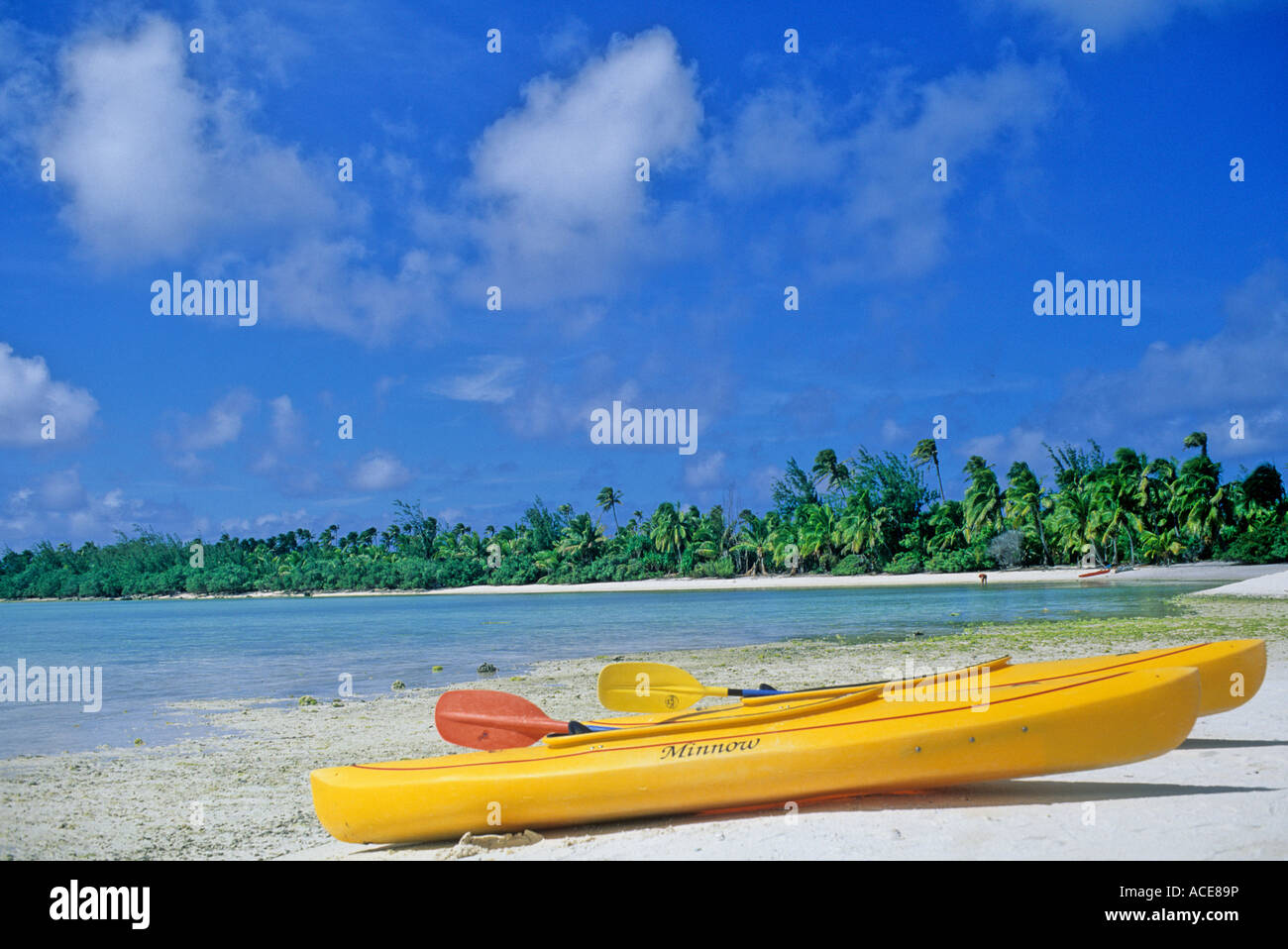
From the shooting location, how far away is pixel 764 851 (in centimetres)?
456

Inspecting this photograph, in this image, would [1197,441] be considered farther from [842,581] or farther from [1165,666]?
[1165,666]

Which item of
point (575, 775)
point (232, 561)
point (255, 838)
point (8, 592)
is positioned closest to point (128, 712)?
point (255, 838)

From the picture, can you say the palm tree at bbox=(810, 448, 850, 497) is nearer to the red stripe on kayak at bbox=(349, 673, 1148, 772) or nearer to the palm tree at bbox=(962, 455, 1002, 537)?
the palm tree at bbox=(962, 455, 1002, 537)

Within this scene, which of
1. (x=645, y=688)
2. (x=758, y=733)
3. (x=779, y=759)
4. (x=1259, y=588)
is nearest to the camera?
(x=779, y=759)

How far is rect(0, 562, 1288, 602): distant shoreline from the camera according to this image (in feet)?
124

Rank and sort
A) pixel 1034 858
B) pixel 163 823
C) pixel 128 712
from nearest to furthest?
pixel 1034 858, pixel 163 823, pixel 128 712

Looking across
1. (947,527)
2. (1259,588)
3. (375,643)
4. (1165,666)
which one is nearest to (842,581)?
(947,527)

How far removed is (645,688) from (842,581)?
45125 mm

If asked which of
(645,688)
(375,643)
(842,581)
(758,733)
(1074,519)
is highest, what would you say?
(1074,519)

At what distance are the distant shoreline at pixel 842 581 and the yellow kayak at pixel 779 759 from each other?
32.0 m

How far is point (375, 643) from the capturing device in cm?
2192

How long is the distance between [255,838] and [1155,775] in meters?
5.52

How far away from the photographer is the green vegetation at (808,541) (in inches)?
1737

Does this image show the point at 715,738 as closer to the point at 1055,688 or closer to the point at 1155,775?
the point at 1055,688
